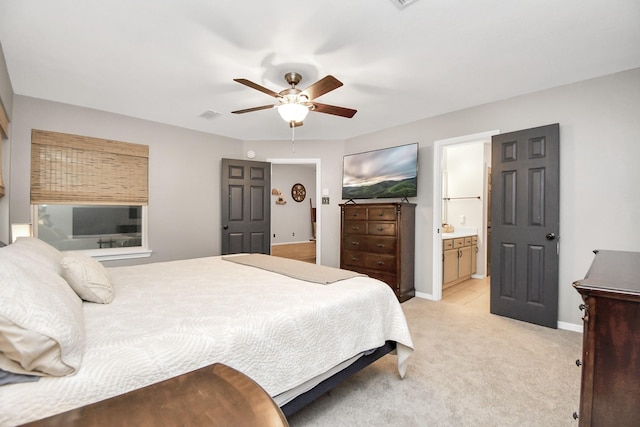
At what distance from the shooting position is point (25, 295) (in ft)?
2.95

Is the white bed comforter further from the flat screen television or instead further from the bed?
the flat screen television

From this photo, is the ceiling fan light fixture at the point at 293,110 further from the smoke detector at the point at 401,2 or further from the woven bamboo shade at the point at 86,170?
the woven bamboo shade at the point at 86,170

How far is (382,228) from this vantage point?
3889 mm

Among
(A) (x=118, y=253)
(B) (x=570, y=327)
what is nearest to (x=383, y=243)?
(B) (x=570, y=327)

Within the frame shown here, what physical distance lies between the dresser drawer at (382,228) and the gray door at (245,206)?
183 centimetres

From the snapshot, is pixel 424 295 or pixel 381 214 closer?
pixel 381 214

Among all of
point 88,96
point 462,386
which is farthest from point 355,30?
point 88,96

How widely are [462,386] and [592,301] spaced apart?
127 cm

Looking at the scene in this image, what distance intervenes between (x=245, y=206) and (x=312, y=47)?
2.98 m

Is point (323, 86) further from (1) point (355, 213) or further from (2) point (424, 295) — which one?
(2) point (424, 295)

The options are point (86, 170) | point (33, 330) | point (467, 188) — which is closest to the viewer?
point (33, 330)

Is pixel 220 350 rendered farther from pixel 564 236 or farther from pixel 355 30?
pixel 564 236

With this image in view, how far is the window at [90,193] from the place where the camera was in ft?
10.8

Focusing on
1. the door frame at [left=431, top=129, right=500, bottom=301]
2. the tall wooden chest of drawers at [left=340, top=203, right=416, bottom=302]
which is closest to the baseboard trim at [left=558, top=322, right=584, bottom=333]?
the door frame at [left=431, top=129, right=500, bottom=301]
